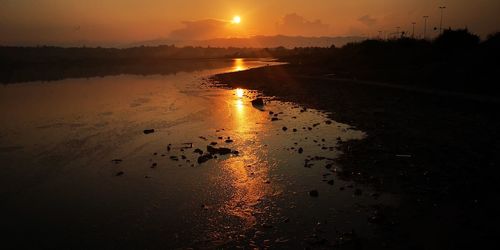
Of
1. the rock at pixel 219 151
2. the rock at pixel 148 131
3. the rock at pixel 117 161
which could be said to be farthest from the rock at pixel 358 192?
the rock at pixel 148 131

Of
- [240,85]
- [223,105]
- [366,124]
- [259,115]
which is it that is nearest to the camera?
[366,124]


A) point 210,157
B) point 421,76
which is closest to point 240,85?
point 421,76

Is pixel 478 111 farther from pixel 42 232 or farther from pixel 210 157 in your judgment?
pixel 42 232

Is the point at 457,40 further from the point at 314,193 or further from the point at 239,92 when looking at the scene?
the point at 314,193

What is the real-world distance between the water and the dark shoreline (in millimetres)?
966

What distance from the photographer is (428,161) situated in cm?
1555

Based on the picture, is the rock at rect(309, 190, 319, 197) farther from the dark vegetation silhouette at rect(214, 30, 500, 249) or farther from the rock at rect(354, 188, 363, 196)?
the dark vegetation silhouette at rect(214, 30, 500, 249)

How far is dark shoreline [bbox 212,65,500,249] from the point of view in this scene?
10.4m

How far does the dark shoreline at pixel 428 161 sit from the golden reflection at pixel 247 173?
339 cm

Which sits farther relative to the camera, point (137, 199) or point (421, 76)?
point (421, 76)

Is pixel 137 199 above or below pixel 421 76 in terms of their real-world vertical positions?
below

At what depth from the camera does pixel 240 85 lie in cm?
5438

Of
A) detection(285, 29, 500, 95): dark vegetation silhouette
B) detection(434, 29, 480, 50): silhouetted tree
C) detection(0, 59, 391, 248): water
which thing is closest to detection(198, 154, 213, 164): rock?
detection(0, 59, 391, 248): water

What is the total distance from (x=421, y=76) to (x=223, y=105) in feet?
66.6
